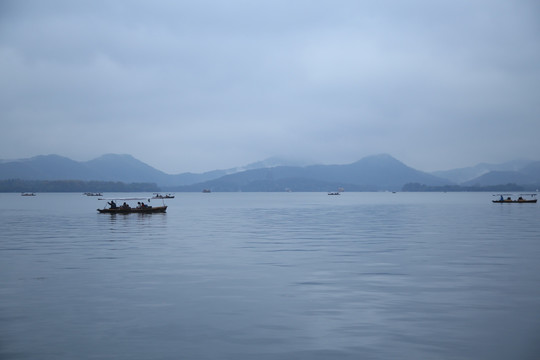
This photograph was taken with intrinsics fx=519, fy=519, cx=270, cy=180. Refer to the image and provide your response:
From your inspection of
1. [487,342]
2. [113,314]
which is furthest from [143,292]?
[487,342]

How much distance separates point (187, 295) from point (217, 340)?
7.74 meters

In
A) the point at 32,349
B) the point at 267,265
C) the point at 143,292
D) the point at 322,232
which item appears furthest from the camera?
the point at 322,232

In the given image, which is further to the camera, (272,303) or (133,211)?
(133,211)

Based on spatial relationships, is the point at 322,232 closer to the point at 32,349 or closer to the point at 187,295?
the point at 187,295

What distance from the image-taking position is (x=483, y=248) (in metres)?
45.2

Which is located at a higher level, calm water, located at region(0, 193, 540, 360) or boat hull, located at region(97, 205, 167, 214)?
boat hull, located at region(97, 205, 167, 214)

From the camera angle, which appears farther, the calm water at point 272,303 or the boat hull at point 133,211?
the boat hull at point 133,211

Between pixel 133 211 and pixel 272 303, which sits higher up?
pixel 133 211

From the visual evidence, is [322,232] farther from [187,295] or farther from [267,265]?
[187,295]

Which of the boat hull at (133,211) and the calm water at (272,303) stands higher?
the boat hull at (133,211)

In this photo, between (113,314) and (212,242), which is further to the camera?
(212,242)

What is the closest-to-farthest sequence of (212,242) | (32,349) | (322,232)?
(32,349)
(212,242)
(322,232)

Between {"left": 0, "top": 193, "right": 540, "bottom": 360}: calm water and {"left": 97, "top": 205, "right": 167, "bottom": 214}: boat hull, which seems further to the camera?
{"left": 97, "top": 205, "right": 167, "bottom": 214}: boat hull

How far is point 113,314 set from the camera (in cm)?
2108
